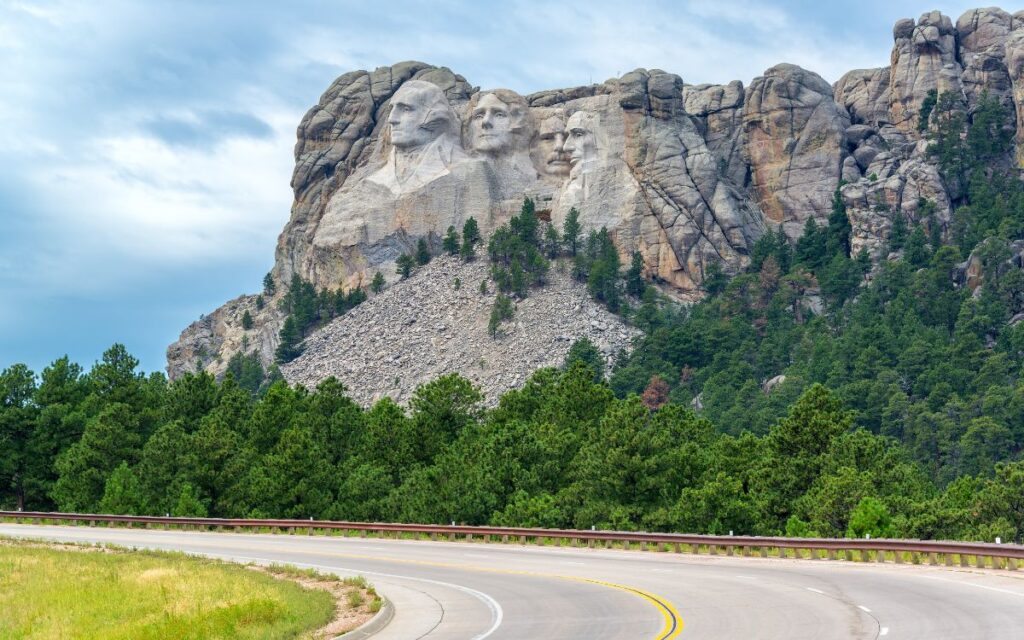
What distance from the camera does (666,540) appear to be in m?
46.6

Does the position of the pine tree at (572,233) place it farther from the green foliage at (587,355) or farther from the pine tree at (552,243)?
the green foliage at (587,355)

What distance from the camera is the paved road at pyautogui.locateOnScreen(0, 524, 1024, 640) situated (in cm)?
2298

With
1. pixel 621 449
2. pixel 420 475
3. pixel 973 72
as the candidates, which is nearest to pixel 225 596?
pixel 621 449

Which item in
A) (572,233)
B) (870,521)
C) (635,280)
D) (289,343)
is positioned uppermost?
(572,233)

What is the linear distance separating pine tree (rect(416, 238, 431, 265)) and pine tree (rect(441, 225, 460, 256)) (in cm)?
287

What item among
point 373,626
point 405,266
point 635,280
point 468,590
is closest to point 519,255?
point 635,280

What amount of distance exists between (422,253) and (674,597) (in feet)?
557

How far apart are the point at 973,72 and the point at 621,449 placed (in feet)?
476

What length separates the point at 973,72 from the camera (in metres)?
192

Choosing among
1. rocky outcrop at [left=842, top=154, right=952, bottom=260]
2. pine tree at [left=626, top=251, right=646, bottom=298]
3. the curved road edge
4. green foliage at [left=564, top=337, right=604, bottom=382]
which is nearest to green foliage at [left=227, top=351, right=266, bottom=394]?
green foliage at [left=564, top=337, right=604, bottom=382]

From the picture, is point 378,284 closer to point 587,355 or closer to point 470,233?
point 470,233

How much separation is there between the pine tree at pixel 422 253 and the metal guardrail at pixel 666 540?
123 meters

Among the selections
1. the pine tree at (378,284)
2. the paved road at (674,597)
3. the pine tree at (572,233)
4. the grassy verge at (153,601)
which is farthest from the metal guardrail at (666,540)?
the pine tree at (572,233)

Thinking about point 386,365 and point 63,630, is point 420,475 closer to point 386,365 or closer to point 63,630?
point 63,630
